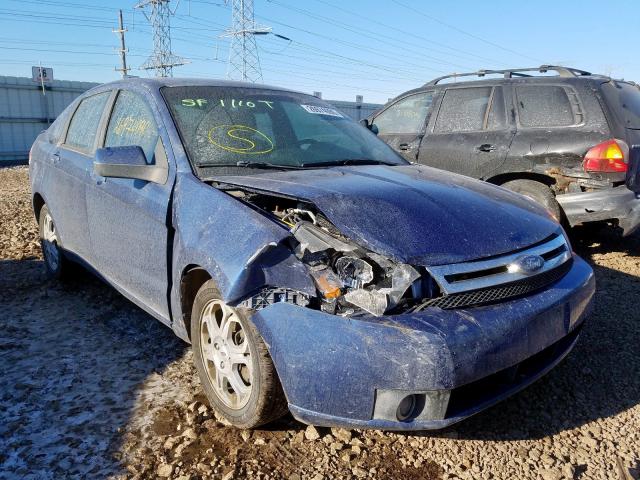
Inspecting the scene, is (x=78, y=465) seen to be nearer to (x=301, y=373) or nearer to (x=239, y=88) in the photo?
(x=301, y=373)

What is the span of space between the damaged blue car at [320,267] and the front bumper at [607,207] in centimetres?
207

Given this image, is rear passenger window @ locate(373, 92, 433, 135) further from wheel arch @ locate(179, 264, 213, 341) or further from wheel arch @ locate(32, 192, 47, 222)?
wheel arch @ locate(179, 264, 213, 341)

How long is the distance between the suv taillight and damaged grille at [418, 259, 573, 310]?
2.74 m

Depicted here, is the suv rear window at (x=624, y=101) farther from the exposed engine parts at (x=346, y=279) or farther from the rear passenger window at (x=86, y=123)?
the rear passenger window at (x=86, y=123)

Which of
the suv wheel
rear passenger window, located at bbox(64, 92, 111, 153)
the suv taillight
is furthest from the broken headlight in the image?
the suv taillight

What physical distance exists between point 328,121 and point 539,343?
2.11 meters

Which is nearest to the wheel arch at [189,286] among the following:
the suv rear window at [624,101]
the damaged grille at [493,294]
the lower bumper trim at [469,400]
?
the lower bumper trim at [469,400]

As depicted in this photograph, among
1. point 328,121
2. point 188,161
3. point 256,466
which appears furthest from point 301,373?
point 328,121

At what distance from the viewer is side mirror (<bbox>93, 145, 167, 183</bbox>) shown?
290 centimetres

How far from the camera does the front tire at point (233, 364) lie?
7.15 ft

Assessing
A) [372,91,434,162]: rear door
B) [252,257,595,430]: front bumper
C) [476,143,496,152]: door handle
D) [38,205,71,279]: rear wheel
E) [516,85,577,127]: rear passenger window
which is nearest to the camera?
[252,257,595,430]: front bumper

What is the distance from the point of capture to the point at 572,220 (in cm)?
486

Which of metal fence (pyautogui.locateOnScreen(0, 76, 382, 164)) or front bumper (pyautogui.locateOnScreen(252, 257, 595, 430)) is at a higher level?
front bumper (pyautogui.locateOnScreen(252, 257, 595, 430))

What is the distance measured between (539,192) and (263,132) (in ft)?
9.96
